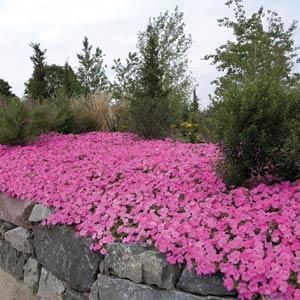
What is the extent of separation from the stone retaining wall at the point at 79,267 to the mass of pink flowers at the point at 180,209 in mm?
80

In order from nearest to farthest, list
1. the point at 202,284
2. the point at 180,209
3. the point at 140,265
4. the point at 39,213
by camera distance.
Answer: the point at 202,284 < the point at 140,265 < the point at 180,209 < the point at 39,213

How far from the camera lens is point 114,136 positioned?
742 cm

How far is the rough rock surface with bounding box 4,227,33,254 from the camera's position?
405cm

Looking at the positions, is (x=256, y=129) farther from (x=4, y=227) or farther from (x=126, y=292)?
(x=4, y=227)

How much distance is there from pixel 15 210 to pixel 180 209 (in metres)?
1.79

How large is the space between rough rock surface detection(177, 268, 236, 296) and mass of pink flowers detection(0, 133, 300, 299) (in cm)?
5

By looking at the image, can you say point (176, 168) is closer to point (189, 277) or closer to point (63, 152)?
point (189, 277)

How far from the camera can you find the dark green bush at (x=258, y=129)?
332 centimetres

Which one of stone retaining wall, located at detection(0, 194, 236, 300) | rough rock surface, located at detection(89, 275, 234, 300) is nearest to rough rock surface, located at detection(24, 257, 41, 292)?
stone retaining wall, located at detection(0, 194, 236, 300)

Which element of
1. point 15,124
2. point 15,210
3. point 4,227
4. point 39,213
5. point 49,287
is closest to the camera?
point 49,287

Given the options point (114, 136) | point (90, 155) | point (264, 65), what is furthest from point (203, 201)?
point (264, 65)

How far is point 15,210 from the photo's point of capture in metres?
4.30

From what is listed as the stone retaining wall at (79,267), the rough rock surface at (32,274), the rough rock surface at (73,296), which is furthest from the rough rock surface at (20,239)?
the rough rock surface at (73,296)

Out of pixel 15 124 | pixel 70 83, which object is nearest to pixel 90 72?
pixel 70 83
